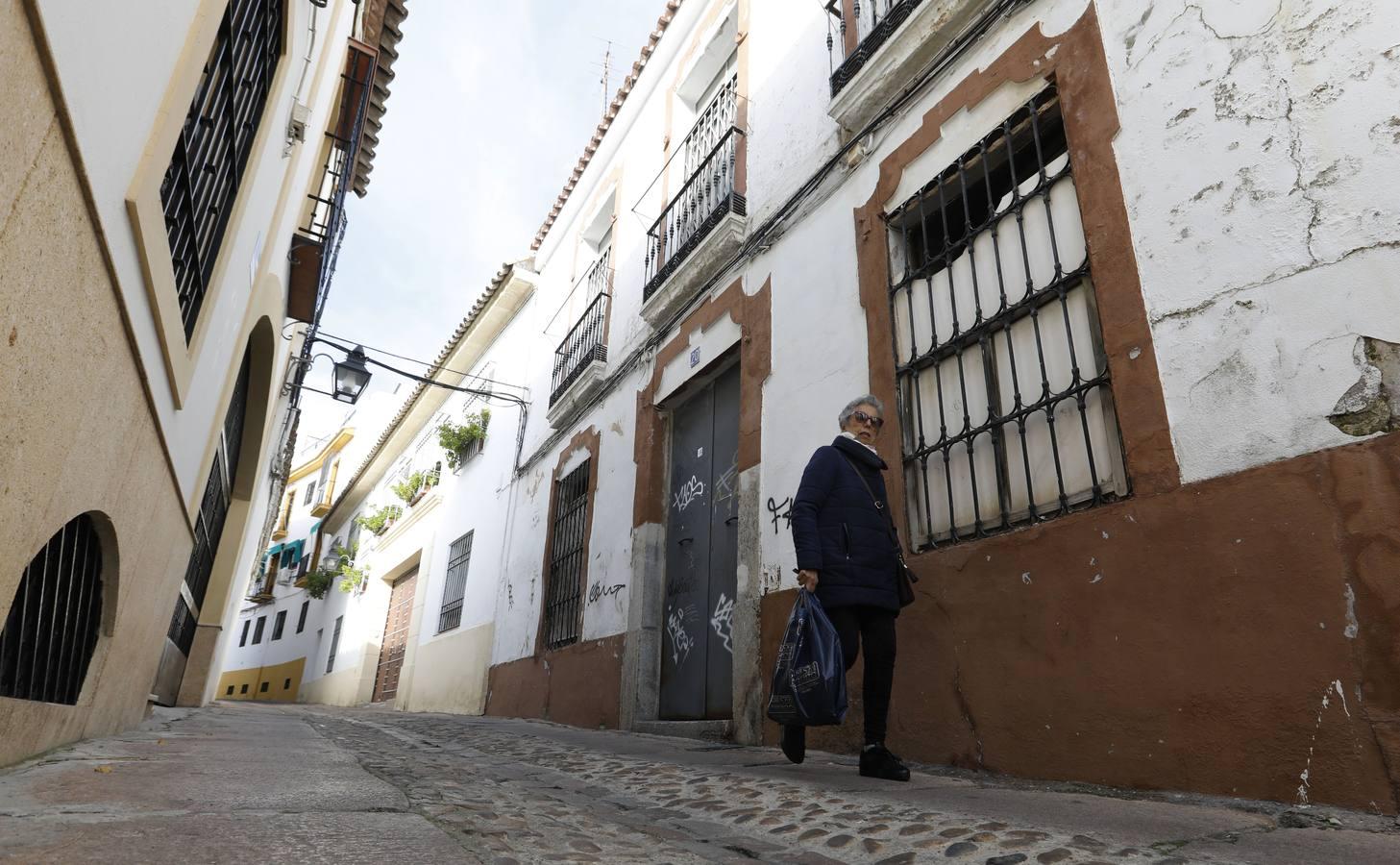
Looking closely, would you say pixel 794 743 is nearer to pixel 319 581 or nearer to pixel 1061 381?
pixel 1061 381

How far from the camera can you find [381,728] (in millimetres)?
5902

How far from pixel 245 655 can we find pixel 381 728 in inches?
978

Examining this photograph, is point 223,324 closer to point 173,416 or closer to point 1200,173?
point 173,416

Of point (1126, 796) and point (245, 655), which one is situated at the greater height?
point (245, 655)

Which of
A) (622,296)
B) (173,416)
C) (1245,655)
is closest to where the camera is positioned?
(1245,655)

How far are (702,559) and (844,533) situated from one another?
283cm

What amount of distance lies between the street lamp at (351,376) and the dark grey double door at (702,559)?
3.95m

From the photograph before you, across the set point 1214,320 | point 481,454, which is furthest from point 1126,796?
point 481,454

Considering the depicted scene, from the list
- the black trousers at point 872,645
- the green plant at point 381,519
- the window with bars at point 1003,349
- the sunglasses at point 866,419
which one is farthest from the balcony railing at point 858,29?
the green plant at point 381,519

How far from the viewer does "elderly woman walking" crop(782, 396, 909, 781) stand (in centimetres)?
303

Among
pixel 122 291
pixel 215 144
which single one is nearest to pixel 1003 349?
pixel 122 291

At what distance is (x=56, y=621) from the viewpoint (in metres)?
2.57

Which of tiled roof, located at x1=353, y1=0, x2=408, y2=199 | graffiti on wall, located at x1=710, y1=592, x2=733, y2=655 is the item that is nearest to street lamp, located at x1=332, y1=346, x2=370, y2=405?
tiled roof, located at x1=353, y1=0, x2=408, y2=199

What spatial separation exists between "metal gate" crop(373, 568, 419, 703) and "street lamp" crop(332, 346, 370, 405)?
21.1 feet
